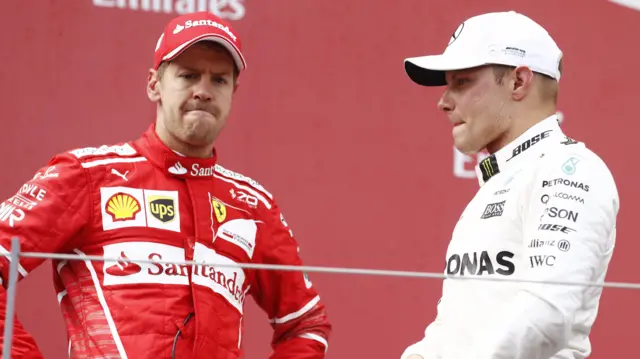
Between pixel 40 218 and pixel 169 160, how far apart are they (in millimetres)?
238

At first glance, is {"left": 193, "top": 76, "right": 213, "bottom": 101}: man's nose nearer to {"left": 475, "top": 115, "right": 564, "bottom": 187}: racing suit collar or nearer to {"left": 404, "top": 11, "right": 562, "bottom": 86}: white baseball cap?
{"left": 404, "top": 11, "right": 562, "bottom": 86}: white baseball cap

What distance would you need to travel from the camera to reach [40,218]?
1633 mm

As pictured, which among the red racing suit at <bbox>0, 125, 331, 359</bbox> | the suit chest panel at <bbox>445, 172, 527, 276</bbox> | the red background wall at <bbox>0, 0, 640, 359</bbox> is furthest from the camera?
the red background wall at <bbox>0, 0, 640, 359</bbox>

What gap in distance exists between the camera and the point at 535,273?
130cm

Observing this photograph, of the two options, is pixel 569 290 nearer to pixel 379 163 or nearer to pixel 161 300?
pixel 161 300

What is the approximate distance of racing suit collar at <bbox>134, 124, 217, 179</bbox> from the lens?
5.82ft

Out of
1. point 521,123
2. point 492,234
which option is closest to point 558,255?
point 492,234

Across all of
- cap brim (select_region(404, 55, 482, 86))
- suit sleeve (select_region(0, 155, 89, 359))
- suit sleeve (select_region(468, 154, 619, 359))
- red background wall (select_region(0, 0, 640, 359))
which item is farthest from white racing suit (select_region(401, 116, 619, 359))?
red background wall (select_region(0, 0, 640, 359))

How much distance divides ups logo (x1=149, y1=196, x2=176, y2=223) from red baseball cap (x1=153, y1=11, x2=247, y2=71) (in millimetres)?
236

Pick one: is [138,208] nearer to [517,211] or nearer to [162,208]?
[162,208]

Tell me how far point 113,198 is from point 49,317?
53 cm

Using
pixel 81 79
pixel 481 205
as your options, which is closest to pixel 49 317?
pixel 81 79

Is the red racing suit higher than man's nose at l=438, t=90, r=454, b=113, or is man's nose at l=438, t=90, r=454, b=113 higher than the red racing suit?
man's nose at l=438, t=90, r=454, b=113

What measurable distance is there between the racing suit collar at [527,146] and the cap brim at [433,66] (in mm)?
121
